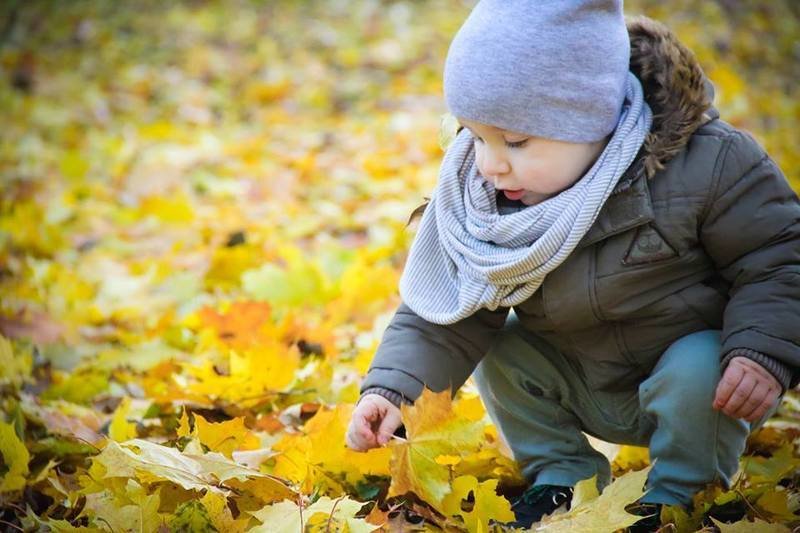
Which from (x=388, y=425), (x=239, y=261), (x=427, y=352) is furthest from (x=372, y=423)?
(x=239, y=261)

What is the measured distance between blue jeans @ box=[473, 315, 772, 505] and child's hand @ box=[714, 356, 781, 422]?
5cm

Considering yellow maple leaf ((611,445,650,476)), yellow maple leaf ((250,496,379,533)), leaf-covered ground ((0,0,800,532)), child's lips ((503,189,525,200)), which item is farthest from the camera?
yellow maple leaf ((611,445,650,476))

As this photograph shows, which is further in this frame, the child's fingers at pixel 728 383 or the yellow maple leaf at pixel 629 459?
the yellow maple leaf at pixel 629 459

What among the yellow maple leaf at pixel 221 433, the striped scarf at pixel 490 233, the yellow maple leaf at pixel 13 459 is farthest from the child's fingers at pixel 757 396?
the yellow maple leaf at pixel 13 459

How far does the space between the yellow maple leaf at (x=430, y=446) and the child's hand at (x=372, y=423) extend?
128mm

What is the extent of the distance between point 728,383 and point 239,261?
2.09 metres

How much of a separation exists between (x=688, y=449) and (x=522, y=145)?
0.59m

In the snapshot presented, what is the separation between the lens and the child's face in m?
1.66

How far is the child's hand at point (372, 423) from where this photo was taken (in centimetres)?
172

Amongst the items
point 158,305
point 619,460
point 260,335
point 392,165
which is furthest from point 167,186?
point 619,460

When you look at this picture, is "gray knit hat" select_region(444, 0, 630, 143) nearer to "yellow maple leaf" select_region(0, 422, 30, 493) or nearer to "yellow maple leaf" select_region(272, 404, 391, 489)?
"yellow maple leaf" select_region(272, 404, 391, 489)

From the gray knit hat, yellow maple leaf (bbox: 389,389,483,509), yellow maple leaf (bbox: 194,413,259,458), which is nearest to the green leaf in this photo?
yellow maple leaf (bbox: 194,413,259,458)

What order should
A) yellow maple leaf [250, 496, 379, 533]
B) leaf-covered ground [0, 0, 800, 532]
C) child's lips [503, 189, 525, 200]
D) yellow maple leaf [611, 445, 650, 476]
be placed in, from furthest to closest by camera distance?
yellow maple leaf [611, 445, 650, 476], child's lips [503, 189, 525, 200], leaf-covered ground [0, 0, 800, 532], yellow maple leaf [250, 496, 379, 533]

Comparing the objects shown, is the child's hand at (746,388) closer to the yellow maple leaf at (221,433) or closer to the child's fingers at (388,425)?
the child's fingers at (388,425)
